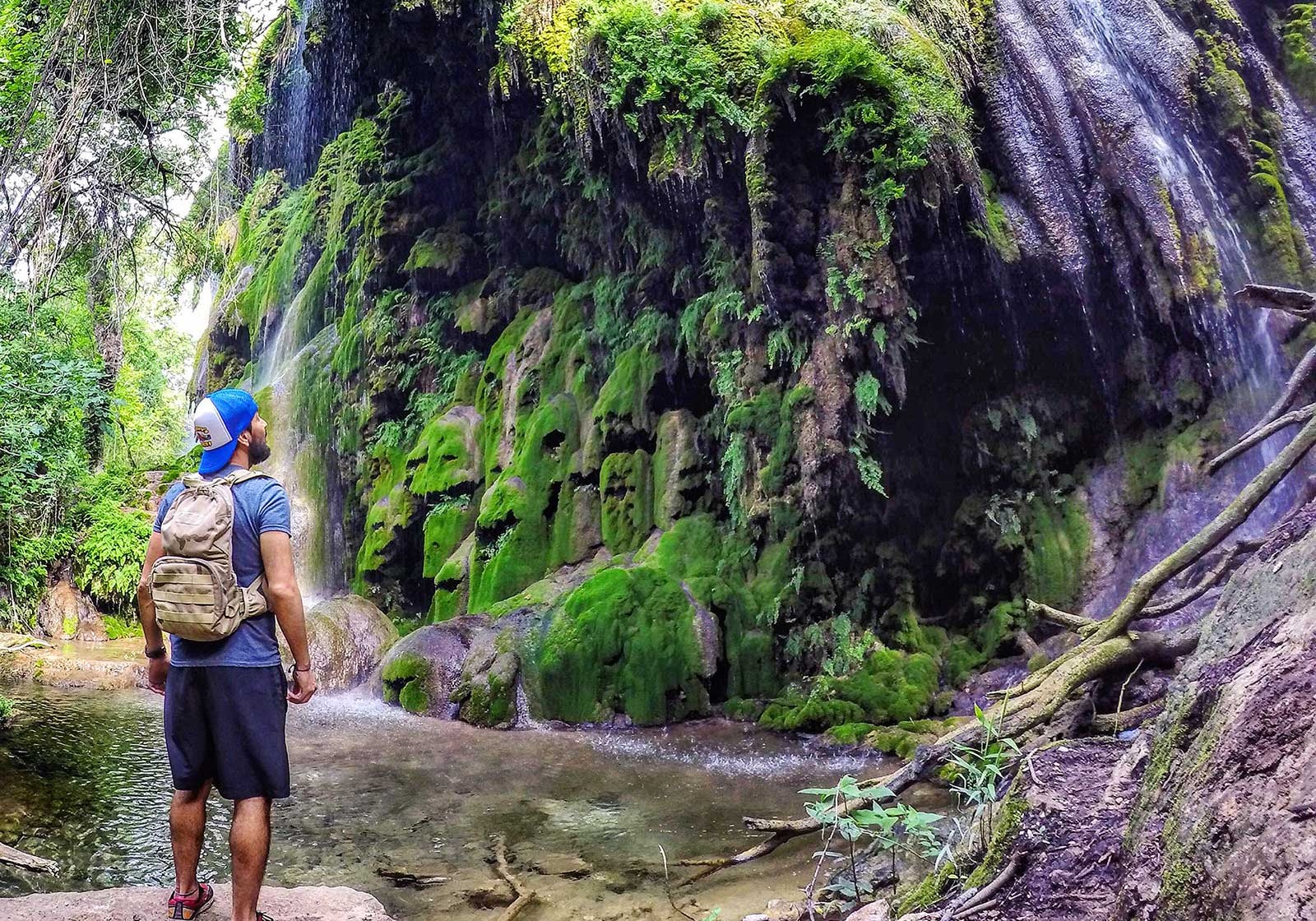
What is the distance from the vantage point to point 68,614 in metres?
14.2

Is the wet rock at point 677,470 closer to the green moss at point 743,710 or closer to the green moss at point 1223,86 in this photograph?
the green moss at point 743,710

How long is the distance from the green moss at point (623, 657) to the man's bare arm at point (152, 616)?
5.85 m

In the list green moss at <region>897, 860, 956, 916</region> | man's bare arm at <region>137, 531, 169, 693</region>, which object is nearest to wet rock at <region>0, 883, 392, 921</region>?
man's bare arm at <region>137, 531, 169, 693</region>

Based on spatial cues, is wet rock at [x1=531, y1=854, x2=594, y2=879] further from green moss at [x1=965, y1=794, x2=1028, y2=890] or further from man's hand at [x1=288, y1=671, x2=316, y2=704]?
green moss at [x1=965, y1=794, x2=1028, y2=890]

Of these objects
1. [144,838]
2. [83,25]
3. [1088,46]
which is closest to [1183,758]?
[144,838]

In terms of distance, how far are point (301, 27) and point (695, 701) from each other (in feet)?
47.4

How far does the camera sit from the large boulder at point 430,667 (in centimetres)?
919

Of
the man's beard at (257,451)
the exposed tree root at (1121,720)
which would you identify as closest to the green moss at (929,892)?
the exposed tree root at (1121,720)

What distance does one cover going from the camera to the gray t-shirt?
2889mm

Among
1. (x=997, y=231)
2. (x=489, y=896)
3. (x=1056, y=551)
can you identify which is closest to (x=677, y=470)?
(x=1056, y=551)

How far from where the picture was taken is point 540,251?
13992 mm

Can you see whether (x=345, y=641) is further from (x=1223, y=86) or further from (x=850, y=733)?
(x=1223, y=86)

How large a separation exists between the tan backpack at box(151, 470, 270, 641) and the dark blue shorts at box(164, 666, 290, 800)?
0.15 metres

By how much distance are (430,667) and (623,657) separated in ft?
6.80
